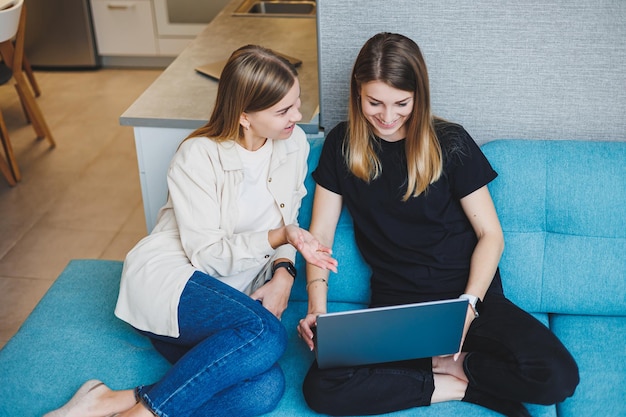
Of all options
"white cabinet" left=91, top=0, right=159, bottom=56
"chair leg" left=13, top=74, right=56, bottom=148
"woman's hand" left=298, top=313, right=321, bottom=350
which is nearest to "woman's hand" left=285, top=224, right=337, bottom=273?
"woman's hand" left=298, top=313, right=321, bottom=350

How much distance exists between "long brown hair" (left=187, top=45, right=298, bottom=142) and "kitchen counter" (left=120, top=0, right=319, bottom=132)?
379 millimetres

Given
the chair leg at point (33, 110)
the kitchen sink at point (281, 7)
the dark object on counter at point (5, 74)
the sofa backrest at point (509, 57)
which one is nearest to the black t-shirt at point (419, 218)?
the sofa backrest at point (509, 57)

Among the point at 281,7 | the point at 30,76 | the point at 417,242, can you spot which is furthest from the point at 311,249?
the point at 30,76

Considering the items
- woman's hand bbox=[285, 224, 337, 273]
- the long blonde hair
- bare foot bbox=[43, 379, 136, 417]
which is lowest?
bare foot bbox=[43, 379, 136, 417]

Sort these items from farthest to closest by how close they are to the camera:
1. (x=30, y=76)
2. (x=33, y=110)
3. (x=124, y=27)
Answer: (x=124, y=27)
(x=30, y=76)
(x=33, y=110)

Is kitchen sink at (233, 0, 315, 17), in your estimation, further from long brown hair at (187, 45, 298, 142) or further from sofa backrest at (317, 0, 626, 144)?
long brown hair at (187, 45, 298, 142)

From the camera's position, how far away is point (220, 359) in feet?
5.42

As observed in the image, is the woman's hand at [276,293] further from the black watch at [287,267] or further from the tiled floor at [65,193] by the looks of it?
the tiled floor at [65,193]

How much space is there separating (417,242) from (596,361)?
523mm

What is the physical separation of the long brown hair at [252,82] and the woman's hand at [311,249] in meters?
0.31

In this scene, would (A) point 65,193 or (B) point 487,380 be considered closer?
(B) point 487,380

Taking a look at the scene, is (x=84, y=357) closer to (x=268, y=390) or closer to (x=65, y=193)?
(x=268, y=390)

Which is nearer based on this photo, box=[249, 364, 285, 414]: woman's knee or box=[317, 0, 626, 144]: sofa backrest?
box=[249, 364, 285, 414]: woman's knee

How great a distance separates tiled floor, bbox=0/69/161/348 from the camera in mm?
2907
